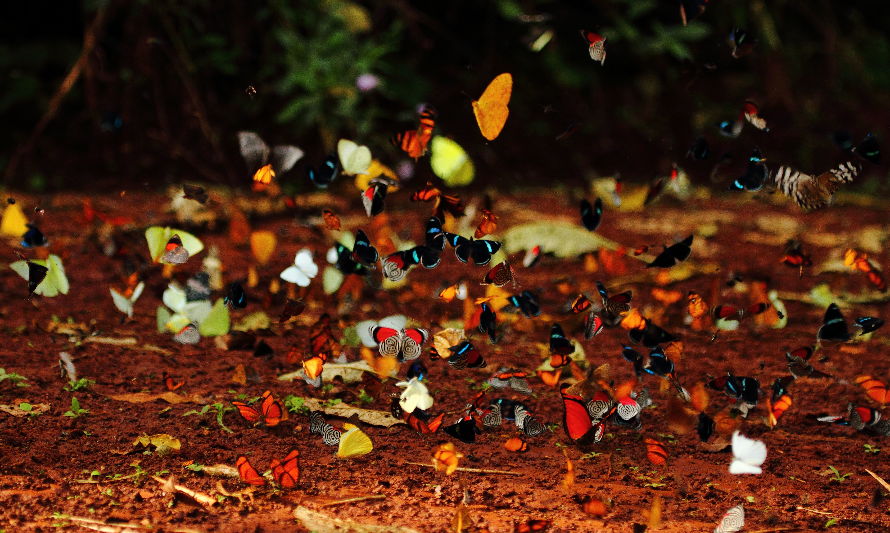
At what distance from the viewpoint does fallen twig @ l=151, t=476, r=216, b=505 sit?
4.45 feet

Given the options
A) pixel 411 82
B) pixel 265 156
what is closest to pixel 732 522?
pixel 265 156

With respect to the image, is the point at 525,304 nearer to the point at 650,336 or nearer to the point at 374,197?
the point at 650,336

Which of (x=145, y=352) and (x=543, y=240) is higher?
(x=543, y=240)

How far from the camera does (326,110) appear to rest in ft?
15.3

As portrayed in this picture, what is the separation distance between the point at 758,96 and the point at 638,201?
2815mm

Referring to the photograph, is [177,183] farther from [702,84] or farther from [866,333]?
[702,84]

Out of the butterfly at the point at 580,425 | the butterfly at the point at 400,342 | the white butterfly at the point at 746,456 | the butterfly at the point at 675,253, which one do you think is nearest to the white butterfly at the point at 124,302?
the butterfly at the point at 400,342

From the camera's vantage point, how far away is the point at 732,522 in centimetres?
135

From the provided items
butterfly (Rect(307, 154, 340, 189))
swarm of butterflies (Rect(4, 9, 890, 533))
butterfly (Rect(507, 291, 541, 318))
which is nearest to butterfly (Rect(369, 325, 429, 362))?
swarm of butterflies (Rect(4, 9, 890, 533))

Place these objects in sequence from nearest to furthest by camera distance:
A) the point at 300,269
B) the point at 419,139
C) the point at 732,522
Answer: the point at 732,522
the point at 419,139
the point at 300,269

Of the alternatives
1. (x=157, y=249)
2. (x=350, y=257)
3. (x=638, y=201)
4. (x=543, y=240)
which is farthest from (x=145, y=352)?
(x=638, y=201)

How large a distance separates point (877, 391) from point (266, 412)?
1.42m

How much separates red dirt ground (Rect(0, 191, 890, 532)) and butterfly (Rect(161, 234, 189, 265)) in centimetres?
21

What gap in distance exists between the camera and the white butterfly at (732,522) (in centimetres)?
134
